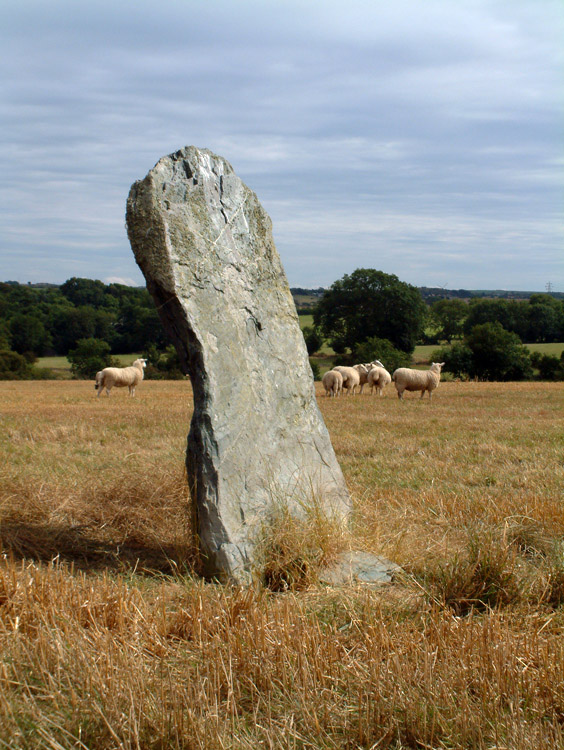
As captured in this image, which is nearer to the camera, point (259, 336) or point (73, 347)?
point (259, 336)

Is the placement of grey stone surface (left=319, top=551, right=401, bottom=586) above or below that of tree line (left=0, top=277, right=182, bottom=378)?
below

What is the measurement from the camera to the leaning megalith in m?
4.91

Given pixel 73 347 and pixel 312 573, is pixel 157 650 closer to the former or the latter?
pixel 312 573

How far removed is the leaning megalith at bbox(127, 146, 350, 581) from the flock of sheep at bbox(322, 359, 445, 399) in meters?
17.5

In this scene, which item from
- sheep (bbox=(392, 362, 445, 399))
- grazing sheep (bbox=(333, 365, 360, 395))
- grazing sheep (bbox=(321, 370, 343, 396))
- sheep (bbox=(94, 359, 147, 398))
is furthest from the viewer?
grazing sheep (bbox=(333, 365, 360, 395))

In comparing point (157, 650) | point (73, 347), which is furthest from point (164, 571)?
point (73, 347)

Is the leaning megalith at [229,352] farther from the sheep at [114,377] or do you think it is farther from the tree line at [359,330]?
the tree line at [359,330]

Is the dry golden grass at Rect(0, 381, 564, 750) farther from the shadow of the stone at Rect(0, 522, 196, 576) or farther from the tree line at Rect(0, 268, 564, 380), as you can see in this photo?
the tree line at Rect(0, 268, 564, 380)

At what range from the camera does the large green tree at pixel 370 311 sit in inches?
2726

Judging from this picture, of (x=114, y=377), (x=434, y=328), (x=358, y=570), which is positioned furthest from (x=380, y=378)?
(x=434, y=328)

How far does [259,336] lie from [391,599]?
8.05ft

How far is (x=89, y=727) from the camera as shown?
286 centimetres

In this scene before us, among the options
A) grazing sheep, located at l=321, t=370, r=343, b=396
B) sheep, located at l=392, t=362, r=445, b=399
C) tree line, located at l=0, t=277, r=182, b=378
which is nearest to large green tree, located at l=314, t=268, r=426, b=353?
tree line, located at l=0, t=277, r=182, b=378

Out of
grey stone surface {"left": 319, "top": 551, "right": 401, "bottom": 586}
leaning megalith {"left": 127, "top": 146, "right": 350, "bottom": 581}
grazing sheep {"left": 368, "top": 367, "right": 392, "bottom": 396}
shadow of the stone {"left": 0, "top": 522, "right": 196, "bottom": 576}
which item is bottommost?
shadow of the stone {"left": 0, "top": 522, "right": 196, "bottom": 576}
